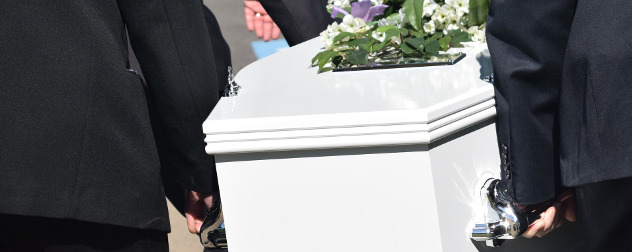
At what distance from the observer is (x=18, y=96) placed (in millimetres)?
1579

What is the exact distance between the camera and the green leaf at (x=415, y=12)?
223 centimetres

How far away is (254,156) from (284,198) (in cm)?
A: 10

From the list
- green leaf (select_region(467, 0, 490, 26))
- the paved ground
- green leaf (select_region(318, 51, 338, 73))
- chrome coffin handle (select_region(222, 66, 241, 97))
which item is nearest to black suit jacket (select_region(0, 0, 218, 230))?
chrome coffin handle (select_region(222, 66, 241, 97))

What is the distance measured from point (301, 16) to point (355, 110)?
1.91m

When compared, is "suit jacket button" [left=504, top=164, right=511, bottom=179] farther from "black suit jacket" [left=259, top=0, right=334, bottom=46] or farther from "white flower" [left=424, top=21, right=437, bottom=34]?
"black suit jacket" [left=259, top=0, right=334, bottom=46]

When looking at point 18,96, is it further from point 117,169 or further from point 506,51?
point 506,51

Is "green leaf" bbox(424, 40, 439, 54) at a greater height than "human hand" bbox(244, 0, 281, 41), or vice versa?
"human hand" bbox(244, 0, 281, 41)

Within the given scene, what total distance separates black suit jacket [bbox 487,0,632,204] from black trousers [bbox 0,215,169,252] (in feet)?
2.61

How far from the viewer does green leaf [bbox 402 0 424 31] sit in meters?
2.23

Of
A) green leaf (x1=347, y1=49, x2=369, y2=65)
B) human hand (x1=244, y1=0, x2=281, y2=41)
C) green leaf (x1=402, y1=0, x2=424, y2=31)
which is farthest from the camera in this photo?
human hand (x1=244, y1=0, x2=281, y2=41)

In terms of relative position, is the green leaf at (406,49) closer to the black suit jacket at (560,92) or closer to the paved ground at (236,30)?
the black suit jacket at (560,92)

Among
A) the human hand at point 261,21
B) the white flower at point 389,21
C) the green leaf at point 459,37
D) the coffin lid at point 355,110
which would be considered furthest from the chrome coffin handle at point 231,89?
the human hand at point 261,21

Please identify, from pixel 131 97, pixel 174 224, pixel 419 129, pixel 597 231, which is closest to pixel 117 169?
pixel 131 97

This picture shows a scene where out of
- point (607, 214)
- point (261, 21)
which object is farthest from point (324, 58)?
point (261, 21)
